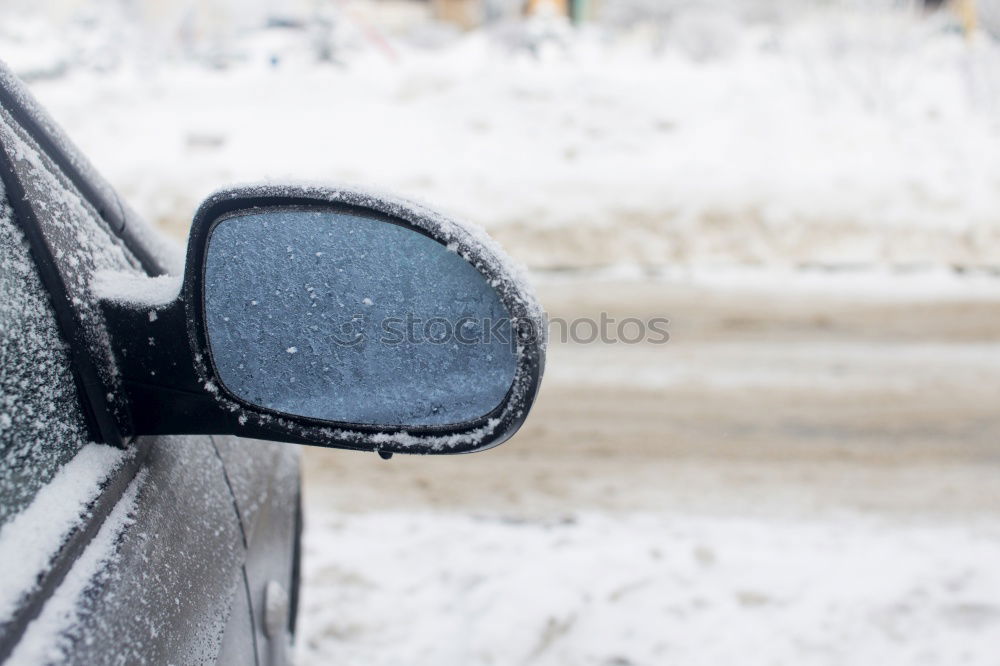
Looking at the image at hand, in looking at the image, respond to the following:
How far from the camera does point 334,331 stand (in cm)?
116

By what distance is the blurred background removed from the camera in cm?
303

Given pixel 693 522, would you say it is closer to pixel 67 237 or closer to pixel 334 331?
pixel 334 331

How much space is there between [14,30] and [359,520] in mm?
20997

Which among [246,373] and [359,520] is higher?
[246,373]

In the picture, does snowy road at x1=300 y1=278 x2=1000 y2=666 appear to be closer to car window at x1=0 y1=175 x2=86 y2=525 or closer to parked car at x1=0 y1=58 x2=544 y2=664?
parked car at x1=0 y1=58 x2=544 y2=664

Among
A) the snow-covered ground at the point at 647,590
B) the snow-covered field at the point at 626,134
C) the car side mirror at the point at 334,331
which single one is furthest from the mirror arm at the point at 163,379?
the snow-covered field at the point at 626,134

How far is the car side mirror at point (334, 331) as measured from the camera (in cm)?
110

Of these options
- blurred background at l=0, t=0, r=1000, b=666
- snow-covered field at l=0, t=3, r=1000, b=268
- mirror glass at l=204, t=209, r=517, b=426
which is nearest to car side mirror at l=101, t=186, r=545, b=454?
mirror glass at l=204, t=209, r=517, b=426

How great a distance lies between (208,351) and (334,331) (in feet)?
0.58

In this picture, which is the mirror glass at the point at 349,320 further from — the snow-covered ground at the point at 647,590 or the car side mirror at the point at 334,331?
the snow-covered ground at the point at 647,590

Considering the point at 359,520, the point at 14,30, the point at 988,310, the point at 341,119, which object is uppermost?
the point at 14,30

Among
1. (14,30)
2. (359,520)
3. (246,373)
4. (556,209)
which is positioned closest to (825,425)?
(359,520)

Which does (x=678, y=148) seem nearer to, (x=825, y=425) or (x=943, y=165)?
(x=943, y=165)

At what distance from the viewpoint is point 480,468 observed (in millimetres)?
4285
